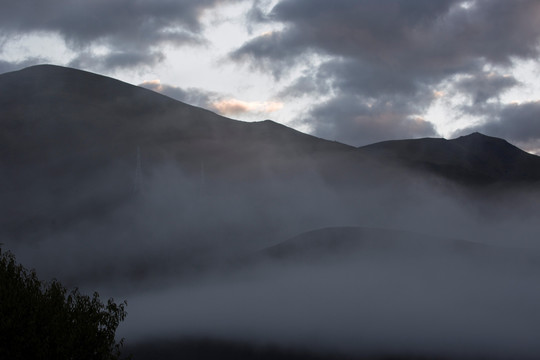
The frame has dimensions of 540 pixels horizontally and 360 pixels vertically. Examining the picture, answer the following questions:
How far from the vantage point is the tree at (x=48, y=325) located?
46219 mm

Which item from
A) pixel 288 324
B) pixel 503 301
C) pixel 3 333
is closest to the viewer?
pixel 3 333

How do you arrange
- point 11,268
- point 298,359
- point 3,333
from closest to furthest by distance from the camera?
point 3,333, point 11,268, point 298,359

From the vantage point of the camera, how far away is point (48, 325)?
47.5 m

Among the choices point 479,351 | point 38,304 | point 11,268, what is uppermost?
point 11,268

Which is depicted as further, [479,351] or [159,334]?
[159,334]

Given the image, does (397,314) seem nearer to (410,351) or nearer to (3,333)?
(410,351)

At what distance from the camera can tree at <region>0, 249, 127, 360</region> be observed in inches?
1820

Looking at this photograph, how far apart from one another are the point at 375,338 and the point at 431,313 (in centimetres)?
3221

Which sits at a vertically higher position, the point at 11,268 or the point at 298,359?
the point at 11,268

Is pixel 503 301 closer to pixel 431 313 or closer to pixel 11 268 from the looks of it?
pixel 431 313

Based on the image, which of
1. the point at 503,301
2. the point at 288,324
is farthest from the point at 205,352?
the point at 503,301

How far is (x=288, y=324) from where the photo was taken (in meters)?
185

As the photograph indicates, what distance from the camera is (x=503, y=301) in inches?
7766

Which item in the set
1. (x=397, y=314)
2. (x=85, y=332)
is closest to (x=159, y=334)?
(x=397, y=314)
